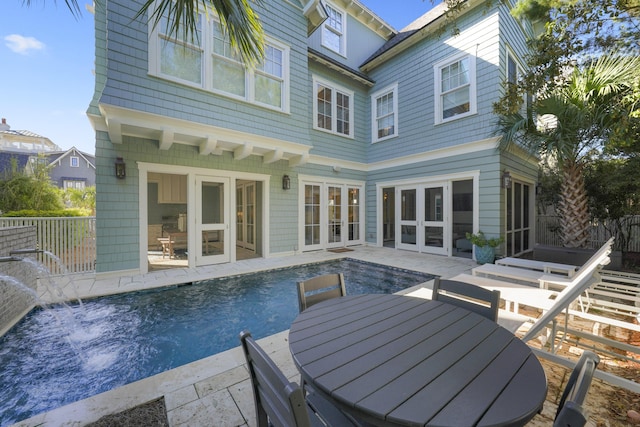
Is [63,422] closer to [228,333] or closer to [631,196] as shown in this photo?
[228,333]

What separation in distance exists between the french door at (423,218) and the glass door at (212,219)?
518 centimetres

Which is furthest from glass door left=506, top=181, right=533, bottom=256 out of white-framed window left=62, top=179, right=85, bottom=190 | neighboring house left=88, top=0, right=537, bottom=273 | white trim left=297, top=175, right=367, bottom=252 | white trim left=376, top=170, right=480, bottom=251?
white-framed window left=62, top=179, right=85, bottom=190

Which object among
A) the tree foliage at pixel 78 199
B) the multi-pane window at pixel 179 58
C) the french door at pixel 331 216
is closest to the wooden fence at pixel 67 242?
the multi-pane window at pixel 179 58

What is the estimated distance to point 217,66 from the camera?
5.79 m

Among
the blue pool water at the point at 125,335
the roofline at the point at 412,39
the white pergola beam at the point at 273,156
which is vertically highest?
the roofline at the point at 412,39

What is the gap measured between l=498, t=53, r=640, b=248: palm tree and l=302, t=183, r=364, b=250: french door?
4.53 metres

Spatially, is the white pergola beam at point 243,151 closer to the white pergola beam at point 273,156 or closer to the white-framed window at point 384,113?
the white pergola beam at point 273,156

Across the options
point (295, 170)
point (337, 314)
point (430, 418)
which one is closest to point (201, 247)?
point (295, 170)

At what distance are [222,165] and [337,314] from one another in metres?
5.60

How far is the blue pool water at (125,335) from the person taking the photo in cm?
225

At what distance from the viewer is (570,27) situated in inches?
141

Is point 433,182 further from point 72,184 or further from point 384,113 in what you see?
point 72,184

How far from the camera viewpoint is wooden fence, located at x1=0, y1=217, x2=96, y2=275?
5168 millimetres

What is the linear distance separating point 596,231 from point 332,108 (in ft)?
29.6
